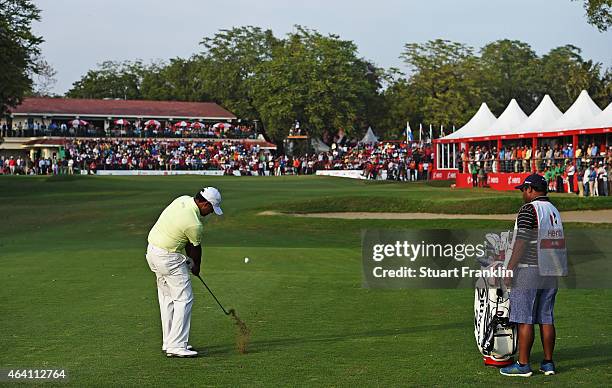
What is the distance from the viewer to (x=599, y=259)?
11.7 meters

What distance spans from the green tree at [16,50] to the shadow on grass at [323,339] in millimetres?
46752

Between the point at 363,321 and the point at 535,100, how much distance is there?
124788mm

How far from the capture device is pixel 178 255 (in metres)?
11.3

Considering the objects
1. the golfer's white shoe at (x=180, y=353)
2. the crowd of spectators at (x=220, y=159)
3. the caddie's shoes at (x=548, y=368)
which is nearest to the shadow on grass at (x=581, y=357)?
the caddie's shoes at (x=548, y=368)

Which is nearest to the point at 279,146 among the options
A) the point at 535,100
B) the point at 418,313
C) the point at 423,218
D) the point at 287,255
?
the point at 535,100

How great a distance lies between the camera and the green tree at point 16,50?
55844mm

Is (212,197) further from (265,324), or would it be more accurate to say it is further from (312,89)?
(312,89)

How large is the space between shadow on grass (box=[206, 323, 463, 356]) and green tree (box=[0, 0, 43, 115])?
153 feet

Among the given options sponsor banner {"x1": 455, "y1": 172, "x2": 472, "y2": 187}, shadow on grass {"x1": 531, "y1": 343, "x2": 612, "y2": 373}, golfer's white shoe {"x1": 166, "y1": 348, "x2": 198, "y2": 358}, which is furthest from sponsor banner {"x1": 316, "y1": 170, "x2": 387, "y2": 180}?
golfer's white shoe {"x1": 166, "y1": 348, "x2": 198, "y2": 358}

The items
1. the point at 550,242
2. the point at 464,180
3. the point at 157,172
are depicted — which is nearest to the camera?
the point at 550,242

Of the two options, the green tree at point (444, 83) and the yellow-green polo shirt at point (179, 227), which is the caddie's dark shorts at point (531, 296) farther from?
the green tree at point (444, 83)

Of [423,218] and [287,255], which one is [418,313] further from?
[423,218]

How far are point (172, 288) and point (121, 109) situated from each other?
341 ft

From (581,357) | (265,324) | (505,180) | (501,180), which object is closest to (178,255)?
(265,324)
